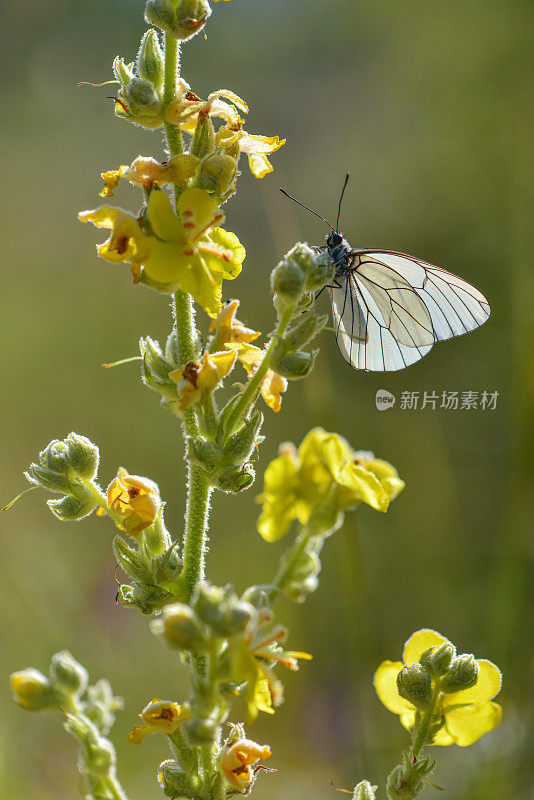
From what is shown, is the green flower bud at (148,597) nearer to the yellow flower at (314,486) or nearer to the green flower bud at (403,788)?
the yellow flower at (314,486)

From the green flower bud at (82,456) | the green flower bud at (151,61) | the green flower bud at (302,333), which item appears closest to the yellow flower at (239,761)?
the green flower bud at (82,456)

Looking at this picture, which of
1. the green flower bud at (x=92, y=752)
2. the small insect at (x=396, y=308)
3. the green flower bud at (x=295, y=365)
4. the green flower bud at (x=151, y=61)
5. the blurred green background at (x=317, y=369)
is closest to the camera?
the green flower bud at (x=92, y=752)

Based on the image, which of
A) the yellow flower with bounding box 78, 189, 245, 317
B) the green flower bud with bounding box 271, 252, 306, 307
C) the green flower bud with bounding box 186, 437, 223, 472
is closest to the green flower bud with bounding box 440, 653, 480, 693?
the green flower bud with bounding box 186, 437, 223, 472

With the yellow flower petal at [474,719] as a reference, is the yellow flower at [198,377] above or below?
above

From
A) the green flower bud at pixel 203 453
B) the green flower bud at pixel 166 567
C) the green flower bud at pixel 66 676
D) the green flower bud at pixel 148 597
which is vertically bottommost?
the green flower bud at pixel 66 676

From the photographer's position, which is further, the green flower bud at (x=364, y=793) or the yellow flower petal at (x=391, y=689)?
the yellow flower petal at (x=391, y=689)
